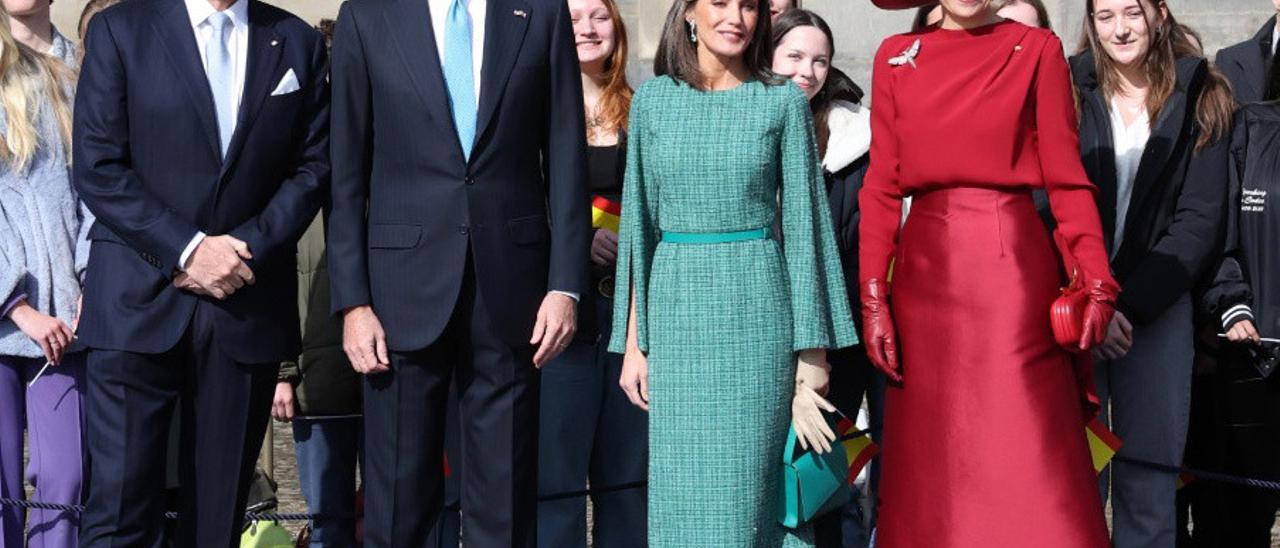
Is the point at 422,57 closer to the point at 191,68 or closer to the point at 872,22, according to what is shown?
the point at 191,68

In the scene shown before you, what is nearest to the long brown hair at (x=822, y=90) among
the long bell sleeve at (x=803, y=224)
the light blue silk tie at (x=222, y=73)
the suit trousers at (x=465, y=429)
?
the long bell sleeve at (x=803, y=224)

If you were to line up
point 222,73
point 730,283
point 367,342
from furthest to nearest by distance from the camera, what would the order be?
1. point 222,73
2. point 367,342
3. point 730,283

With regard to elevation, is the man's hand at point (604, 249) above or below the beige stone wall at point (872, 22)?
below

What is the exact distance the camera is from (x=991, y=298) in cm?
582

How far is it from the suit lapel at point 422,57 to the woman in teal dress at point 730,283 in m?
0.52

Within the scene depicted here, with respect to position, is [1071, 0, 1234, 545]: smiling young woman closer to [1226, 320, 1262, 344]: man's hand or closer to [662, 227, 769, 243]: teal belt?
[1226, 320, 1262, 344]: man's hand

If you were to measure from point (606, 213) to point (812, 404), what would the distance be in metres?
1.24

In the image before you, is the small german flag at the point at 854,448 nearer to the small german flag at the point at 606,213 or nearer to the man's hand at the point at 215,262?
the small german flag at the point at 606,213

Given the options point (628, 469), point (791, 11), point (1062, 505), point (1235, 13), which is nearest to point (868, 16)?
point (1235, 13)

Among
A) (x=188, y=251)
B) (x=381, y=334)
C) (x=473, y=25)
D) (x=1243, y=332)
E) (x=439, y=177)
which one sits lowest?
(x=1243, y=332)

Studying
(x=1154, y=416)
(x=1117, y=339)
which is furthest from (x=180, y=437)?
(x=1154, y=416)

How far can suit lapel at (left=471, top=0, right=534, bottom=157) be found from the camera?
18.8 ft

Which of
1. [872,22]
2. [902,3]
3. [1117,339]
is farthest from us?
[872,22]

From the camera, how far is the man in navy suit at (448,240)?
5.73m
